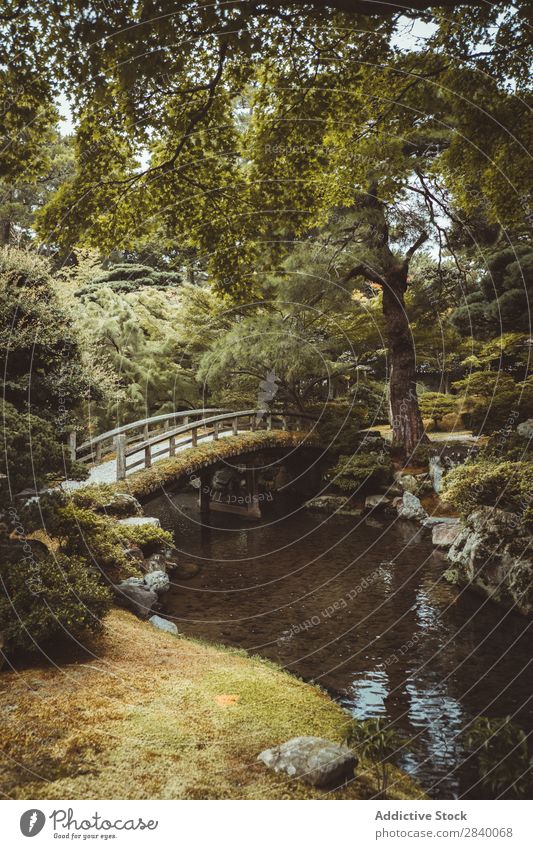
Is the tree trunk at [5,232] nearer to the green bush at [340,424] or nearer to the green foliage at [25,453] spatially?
the green foliage at [25,453]

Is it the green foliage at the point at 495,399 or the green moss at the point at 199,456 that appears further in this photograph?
the green foliage at the point at 495,399

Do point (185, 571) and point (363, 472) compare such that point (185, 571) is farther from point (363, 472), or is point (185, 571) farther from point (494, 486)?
point (363, 472)

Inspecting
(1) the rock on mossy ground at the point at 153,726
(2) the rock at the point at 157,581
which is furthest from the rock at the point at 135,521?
(1) the rock on mossy ground at the point at 153,726

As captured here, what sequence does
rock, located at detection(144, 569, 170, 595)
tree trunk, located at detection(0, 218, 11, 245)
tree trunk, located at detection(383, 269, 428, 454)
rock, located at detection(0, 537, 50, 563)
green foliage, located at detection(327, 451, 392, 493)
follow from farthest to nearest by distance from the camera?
green foliage, located at detection(327, 451, 392, 493), tree trunk, located at detection(383, 269, 428, 454), tree trunk, located at detection(0, 218, 11, 245), rock, located at detection(144, 569, 170, 595), rock, located at detection(0, 537, 50, 563)

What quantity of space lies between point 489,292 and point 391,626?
1121cm

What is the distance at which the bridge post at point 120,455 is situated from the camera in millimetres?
10281

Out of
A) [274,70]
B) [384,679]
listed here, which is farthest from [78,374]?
[384,679]

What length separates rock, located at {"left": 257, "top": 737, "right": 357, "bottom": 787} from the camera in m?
3.35

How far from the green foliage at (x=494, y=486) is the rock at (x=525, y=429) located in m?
1.42

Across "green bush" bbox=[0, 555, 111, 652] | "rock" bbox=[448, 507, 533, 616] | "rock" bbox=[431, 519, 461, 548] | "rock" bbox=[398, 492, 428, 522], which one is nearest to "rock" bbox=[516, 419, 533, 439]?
"rock" bbox=[431, 519, 461, 548]

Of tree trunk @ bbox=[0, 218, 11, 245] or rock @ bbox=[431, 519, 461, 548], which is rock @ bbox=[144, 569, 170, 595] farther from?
tree trunk @ bbox=[0, 218, 11, 245]

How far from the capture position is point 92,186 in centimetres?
583

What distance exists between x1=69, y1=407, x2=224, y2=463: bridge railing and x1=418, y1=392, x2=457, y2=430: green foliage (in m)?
6.66

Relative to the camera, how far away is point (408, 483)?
587 inches
